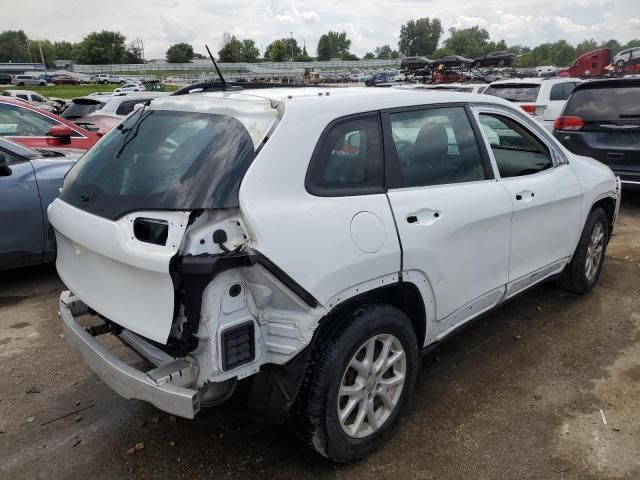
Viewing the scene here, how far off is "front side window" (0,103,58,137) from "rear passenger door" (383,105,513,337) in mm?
6540

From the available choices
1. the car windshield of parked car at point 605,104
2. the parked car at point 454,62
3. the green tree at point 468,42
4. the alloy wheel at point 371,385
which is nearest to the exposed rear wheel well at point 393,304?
the alloy wheel at point 371,385

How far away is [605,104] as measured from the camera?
286 inches

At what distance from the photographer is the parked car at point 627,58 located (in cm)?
2133

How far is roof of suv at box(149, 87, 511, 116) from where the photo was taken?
251 centimetres

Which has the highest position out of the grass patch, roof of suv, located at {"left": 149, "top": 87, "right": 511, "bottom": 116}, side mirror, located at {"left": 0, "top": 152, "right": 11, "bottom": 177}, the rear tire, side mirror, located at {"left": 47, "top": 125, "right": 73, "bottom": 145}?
roof of suv, located at {"left": 149, "top": 87, "right": 511, "bottom": 116}

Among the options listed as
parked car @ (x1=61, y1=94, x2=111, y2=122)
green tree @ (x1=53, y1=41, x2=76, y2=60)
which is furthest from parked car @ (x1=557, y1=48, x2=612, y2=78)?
green tree @ (x1=53, y1=41, x2=76, y2=60)

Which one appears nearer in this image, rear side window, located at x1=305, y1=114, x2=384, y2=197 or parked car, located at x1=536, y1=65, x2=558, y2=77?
rear side window, located at x1=305, y1=114, x2=384, y2=197

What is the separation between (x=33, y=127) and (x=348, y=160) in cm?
676

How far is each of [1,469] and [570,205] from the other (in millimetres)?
4016

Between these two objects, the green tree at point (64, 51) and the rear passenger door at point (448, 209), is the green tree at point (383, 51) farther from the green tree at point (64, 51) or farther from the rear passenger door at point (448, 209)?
the rear passenger door at point (448, 209)

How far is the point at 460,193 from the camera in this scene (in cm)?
304

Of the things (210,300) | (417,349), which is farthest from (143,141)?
(417,349)

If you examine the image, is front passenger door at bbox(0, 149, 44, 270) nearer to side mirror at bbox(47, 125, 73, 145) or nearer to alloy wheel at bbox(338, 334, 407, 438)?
side mirror at bbox(47, 125, 73, 145)

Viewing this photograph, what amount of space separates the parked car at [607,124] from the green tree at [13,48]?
14691 cm
